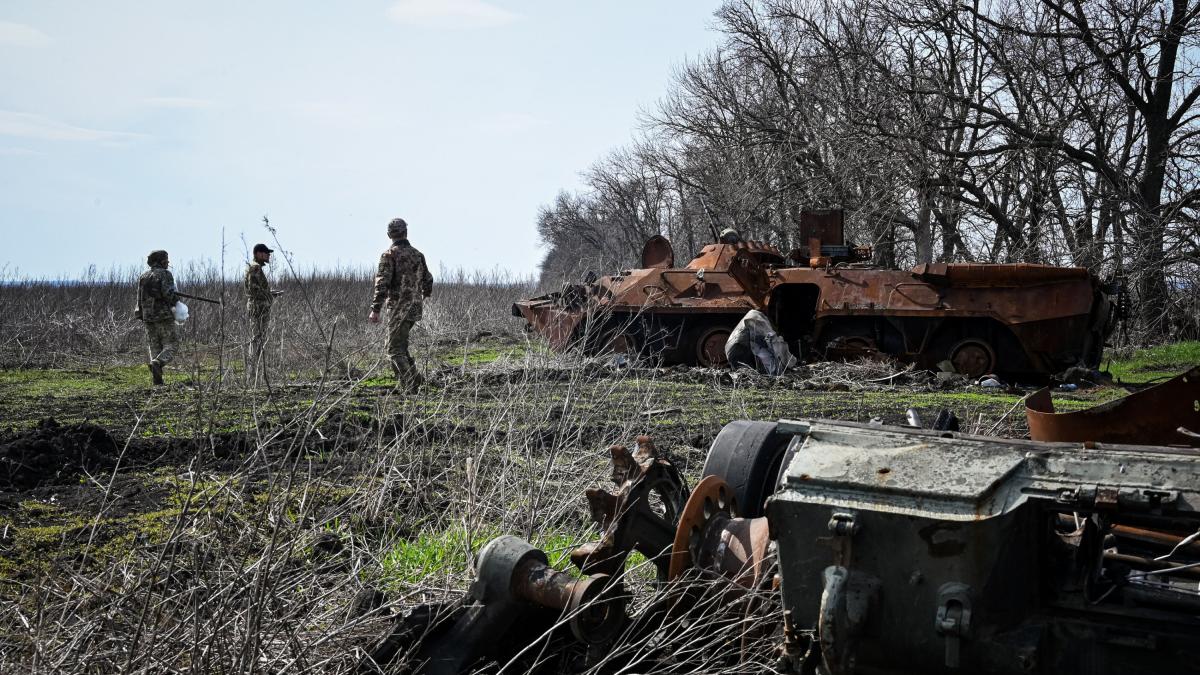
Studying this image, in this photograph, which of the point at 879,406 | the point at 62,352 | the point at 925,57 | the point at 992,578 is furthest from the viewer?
the point at 925,57

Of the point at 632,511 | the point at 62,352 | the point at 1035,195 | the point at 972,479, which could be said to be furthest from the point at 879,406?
the point at 62,352

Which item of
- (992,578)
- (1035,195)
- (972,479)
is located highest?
(1035,195)

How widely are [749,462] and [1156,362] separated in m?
15.5

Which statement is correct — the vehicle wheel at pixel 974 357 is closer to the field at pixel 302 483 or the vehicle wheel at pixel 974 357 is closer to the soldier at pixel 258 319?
the field at pixel 302 483

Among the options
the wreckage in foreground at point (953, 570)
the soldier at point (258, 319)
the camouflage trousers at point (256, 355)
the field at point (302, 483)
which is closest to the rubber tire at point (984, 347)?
the field at point (302, 483)

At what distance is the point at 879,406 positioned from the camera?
34.1ft

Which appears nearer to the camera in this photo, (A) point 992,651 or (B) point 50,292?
(A) point 992,651

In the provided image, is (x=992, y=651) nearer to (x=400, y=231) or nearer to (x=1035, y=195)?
(x=400, y=231)

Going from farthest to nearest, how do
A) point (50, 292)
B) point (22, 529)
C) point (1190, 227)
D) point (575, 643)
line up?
point (50, 292) < point (1190, 227) < point (22, 529) < point (575, 643)

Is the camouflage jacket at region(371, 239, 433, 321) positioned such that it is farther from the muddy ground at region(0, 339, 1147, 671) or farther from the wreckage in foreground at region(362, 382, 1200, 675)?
the wreckage in foreground at region(362, 382, 1200, 675)

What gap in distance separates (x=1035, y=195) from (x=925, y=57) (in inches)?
136

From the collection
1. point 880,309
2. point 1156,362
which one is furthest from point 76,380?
point 1156,362

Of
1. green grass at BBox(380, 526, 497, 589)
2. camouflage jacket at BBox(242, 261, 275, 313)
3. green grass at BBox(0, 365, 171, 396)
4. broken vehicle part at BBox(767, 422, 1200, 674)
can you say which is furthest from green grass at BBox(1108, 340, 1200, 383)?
broken vehicle part at BBox(767, 422, 1200, 674)

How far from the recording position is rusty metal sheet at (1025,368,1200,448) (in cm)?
398
